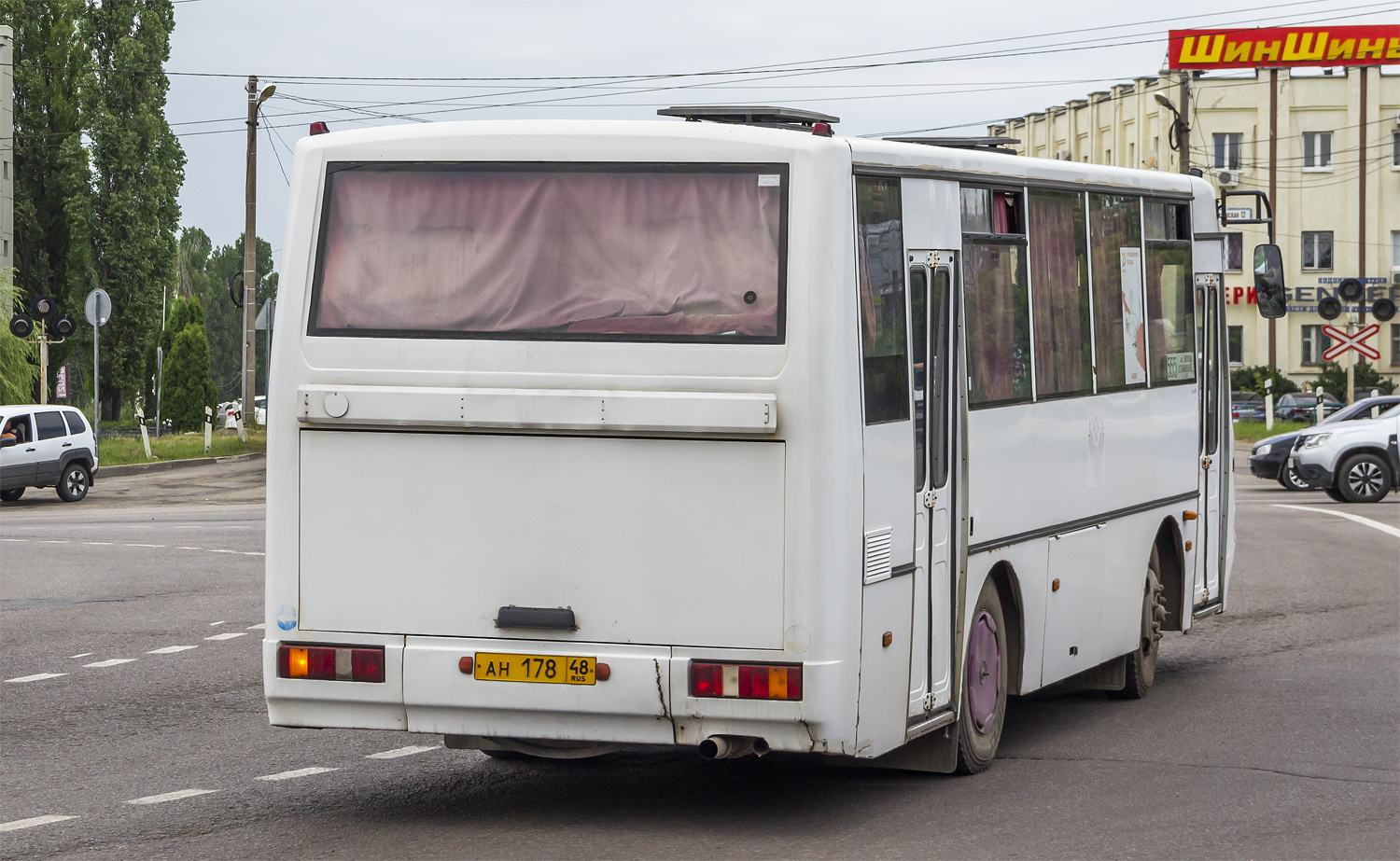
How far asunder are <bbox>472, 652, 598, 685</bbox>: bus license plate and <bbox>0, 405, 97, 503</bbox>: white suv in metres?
26.0

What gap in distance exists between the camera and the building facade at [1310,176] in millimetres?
77438

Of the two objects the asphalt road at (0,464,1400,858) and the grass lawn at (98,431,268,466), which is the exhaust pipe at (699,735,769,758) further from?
the grass lawn at (98,431,268,466)

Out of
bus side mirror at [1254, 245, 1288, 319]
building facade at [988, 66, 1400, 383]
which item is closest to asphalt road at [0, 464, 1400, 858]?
bus side mirror at [1254, 245, 1288, 319]

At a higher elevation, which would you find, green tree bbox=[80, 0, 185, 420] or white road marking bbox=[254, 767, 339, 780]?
green tree bbox=[80, 0, 185, 420]

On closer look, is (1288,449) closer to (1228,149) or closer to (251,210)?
(251,210)

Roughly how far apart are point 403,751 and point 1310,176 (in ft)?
246

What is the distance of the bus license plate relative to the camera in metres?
7.14

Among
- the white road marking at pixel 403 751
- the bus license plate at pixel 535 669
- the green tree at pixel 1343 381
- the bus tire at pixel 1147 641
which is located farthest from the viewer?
the green tree at pixel 1343 381

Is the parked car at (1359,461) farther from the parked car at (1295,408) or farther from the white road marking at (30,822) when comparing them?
the parked car at (1295,408)

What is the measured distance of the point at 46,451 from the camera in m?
32.0

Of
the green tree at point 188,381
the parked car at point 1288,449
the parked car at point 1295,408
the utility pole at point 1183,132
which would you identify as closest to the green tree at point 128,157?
the green tree at point 188,381

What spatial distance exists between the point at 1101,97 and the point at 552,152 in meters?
82.9

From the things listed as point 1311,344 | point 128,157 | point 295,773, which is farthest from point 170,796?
point 1311,344

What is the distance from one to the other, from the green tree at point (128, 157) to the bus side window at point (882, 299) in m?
65.0
